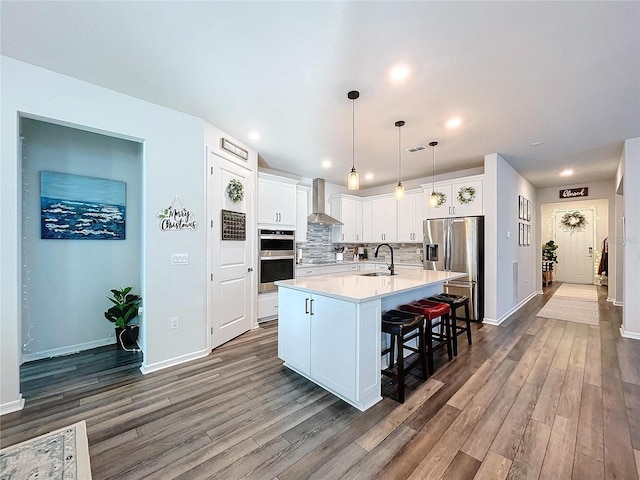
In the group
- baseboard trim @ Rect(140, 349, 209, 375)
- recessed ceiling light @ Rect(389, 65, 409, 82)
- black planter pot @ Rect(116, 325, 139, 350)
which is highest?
recessed ceiling light @ Rect(389, 65, 409, 82)

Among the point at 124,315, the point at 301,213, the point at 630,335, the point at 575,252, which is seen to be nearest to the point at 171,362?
the point at 124,315

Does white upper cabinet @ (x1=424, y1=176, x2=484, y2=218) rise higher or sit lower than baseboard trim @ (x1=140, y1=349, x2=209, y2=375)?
higher

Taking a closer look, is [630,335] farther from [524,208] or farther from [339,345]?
[339,345]

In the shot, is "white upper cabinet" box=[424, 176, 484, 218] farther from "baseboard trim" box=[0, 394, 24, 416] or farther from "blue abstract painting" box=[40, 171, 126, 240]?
"baseboard trim" box=[0, 394, 24, 416]

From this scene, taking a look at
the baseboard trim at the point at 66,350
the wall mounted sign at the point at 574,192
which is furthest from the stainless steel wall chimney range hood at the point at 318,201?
the wall mounted sign at the point at 574,192

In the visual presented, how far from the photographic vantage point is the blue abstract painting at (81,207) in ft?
9.71

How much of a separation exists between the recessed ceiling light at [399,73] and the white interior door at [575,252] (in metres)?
9.70

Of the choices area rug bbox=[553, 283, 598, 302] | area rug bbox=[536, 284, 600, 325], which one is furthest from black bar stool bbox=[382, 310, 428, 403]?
area rug bbox=[553, 283, 598, 302]

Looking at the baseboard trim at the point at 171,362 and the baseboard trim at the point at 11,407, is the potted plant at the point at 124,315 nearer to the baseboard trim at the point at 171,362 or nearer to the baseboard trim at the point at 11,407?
the baseboard trim at the point at 171,362

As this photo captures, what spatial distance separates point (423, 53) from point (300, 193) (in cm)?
340

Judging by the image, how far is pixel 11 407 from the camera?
2092mm

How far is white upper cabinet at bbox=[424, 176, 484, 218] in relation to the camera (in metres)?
4.48

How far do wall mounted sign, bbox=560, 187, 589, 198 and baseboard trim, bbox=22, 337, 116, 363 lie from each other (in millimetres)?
9117

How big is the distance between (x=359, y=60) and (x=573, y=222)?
10.2m
